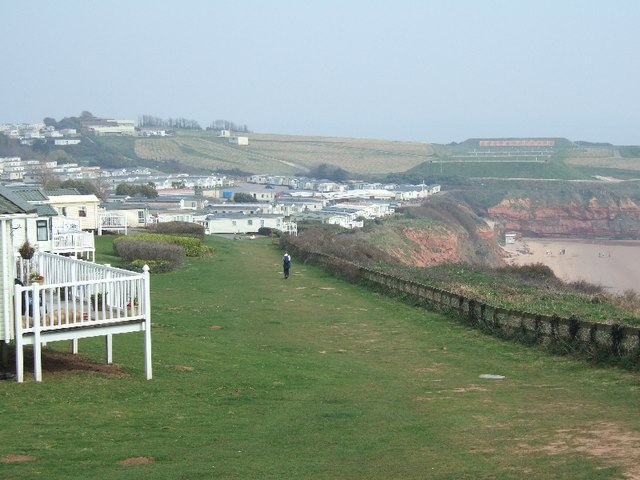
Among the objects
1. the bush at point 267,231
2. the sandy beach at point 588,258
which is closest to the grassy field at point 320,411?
the sandy beach at point 588,258

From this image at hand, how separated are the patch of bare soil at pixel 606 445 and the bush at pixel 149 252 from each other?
2881 cm

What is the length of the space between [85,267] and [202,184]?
407 feet

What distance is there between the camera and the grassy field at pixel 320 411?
11.4 meters

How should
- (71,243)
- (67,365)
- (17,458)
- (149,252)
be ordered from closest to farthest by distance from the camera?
(17,458)
(67,365)
(71,243)
(149,252)

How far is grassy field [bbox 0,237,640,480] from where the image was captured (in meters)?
11.4

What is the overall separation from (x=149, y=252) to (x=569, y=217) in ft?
343

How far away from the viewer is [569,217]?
454ft

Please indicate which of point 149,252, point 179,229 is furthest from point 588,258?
point 149,252

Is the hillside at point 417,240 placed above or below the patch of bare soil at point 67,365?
below

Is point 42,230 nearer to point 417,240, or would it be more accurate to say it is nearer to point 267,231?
point 267,231

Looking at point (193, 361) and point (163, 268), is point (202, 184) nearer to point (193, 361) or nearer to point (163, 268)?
point (163, 268)

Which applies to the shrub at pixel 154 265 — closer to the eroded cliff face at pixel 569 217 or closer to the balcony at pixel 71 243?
the balcony at pixel 71 243

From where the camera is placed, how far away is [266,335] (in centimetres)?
2470

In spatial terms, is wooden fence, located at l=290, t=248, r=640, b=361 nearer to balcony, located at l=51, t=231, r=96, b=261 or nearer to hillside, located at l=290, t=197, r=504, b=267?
balcony, located at l=51, t=231, r=96, b=261
